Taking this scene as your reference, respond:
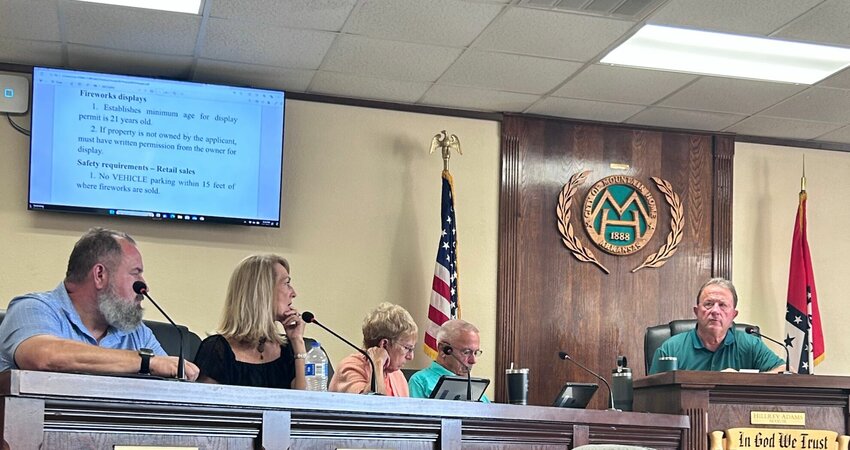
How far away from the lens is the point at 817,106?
6.27 meters

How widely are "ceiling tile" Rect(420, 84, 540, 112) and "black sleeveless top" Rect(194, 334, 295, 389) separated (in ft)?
8.60

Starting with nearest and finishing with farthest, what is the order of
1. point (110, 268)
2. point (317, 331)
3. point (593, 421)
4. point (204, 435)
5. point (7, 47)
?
1. point (204, 435)
2. point (110, 268)
3. point (593, 421)
4. point (7, 47)
5. point (317, 331)

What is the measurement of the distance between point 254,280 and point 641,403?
1736mm

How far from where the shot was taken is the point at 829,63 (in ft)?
18.2

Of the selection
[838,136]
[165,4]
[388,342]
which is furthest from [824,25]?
[165,4]

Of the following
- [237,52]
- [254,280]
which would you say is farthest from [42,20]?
[254,280]

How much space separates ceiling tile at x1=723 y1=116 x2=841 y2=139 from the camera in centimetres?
659

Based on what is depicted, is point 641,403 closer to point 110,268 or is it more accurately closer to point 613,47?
point 613,47

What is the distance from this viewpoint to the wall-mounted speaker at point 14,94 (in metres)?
5.70

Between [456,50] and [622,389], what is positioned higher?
[456,50]

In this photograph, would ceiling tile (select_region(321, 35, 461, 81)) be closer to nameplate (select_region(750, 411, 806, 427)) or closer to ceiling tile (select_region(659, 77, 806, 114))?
ceiling tile (select_region(659, 77, 806, 114))

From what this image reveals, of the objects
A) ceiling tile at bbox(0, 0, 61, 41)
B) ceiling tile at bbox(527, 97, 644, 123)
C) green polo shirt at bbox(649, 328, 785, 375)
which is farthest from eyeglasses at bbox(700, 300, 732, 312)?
ceiling tile at bbox(0, 0, 61, 41)

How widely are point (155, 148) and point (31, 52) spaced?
2.52 feet

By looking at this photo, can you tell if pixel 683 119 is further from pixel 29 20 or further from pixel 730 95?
pixel 29 20
